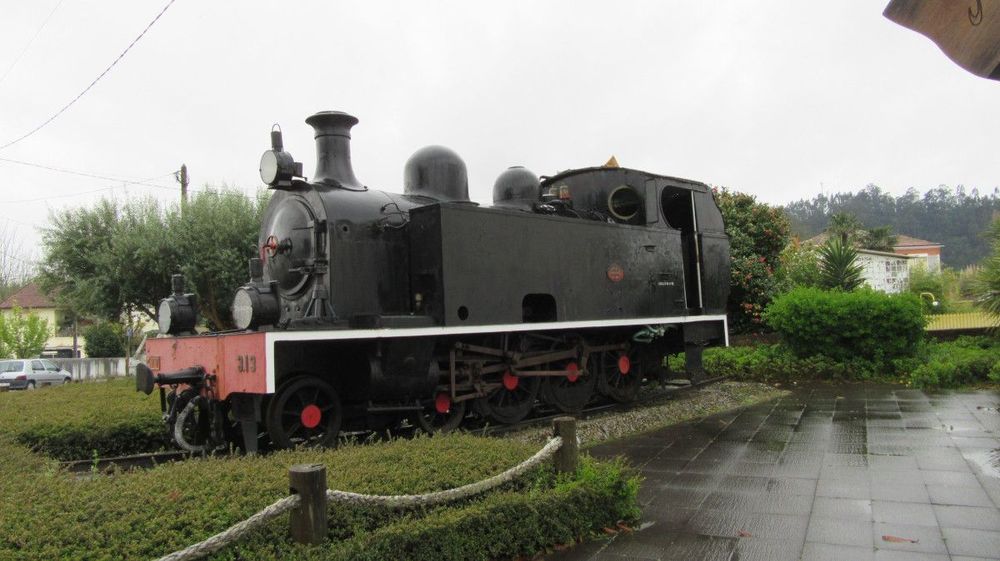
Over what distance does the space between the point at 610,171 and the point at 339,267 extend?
14.1ft

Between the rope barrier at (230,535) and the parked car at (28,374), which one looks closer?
the rope barrier at (230,535)

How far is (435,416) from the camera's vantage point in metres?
7.47

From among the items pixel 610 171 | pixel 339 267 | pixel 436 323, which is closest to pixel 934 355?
pixel 610 171

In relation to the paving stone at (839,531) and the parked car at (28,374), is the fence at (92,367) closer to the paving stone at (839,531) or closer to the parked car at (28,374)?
the parked car at (28,374)

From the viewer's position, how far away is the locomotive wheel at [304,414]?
598cm

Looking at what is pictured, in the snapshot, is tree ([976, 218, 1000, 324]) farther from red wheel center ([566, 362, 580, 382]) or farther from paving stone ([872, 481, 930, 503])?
paving stone ([872, 481, 930, 503])

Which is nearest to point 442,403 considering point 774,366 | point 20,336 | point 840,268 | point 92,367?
point 774,366

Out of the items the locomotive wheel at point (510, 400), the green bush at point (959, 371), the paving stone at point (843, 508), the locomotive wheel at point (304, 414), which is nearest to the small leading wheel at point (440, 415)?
the locomotive wheel at point (510, 400)

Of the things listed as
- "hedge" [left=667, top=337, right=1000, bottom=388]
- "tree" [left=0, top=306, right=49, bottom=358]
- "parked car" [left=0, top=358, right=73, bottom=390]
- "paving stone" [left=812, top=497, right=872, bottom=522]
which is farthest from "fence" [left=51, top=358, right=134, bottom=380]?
"paving stone" [left=812, top=497, right=872, bottom=522]

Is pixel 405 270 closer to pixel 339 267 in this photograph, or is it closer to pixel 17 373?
pixel 339 267

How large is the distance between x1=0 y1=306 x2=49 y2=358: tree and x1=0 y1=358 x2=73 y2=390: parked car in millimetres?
7055

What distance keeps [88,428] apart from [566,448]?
5704mm

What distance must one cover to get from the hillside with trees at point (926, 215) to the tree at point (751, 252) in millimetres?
68352

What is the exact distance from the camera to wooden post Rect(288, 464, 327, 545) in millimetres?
3102
